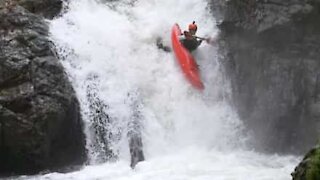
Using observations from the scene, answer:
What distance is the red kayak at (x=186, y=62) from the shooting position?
476 inches

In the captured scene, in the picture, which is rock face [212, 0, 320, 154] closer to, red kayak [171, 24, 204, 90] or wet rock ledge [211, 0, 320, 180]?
wet rock ledge [211, 0, 320, 180]

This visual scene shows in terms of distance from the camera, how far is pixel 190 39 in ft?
41.3

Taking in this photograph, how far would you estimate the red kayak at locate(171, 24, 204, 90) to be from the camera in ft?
39.7

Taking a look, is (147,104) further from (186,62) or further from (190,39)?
(190,39)

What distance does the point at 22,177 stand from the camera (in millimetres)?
9773

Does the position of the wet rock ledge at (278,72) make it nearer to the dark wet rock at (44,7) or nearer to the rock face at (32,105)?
the rock face at (32,105)

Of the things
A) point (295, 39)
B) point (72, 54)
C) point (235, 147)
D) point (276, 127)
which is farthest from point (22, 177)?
point (295, 39)

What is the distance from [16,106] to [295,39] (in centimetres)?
588

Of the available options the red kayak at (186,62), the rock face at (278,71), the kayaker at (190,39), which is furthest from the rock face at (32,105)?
the rock face at (278,71)

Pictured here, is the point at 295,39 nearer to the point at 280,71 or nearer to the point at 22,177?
the point at 280,71

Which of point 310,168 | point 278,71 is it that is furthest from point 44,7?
point 310,168

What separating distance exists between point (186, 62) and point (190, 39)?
0.64 m

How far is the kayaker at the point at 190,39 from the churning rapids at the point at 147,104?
0.78ft

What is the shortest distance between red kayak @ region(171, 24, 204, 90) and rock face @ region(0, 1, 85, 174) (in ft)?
9.01
